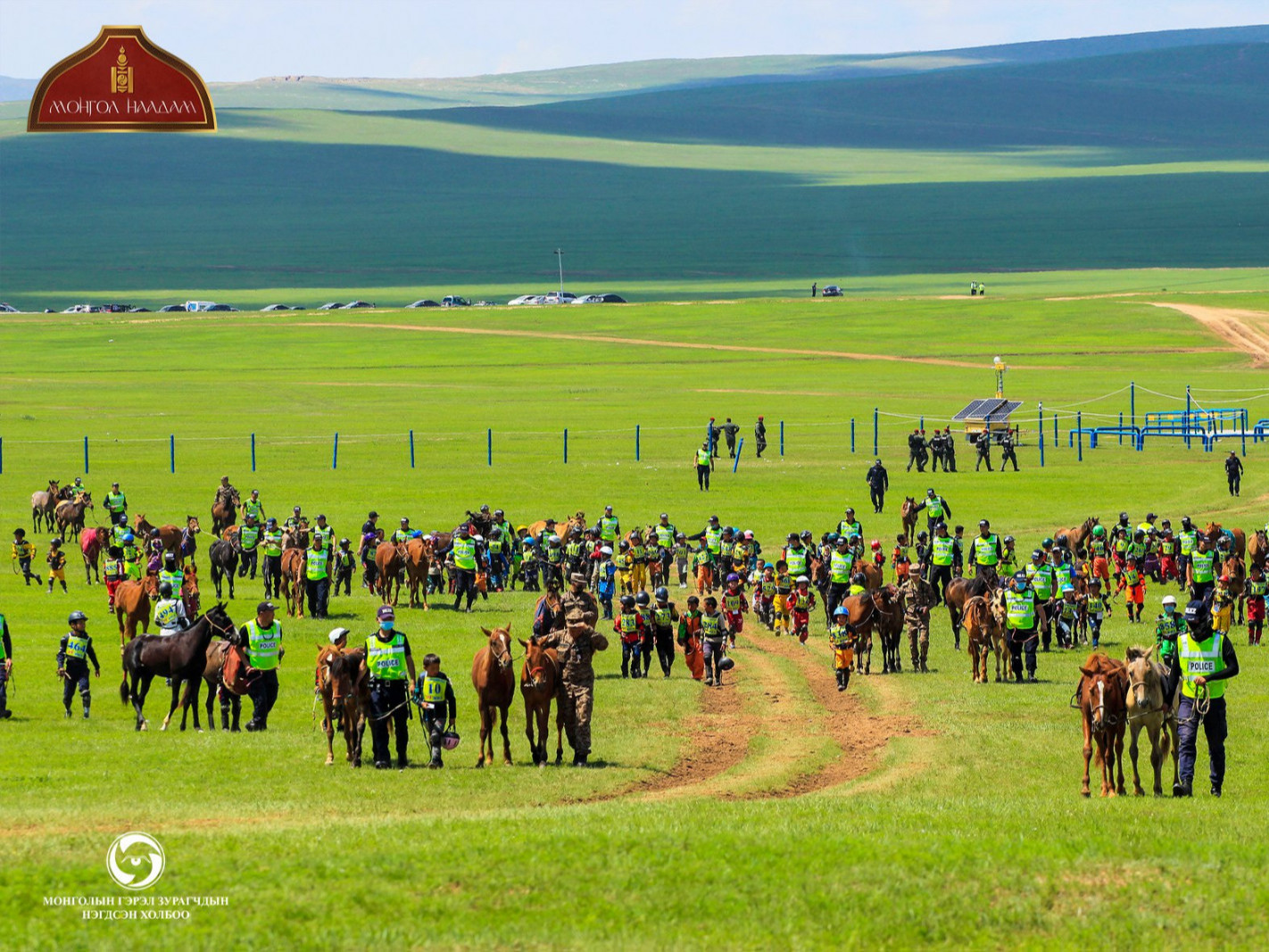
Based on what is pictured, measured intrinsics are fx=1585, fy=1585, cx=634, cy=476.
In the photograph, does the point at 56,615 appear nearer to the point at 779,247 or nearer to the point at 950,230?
the point at 779,247

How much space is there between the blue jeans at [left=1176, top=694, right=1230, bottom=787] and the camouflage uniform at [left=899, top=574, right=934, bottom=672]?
885 centimetres

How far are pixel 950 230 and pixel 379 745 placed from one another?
7051 inches

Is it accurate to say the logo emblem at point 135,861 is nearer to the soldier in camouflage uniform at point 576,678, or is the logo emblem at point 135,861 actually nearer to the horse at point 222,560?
the soldier in camouflage uniform at point 576,678

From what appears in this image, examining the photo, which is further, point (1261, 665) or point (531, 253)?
point (531, 253)

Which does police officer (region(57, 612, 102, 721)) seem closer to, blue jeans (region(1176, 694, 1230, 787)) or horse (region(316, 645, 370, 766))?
horse (region(316, 645, 370, 766))

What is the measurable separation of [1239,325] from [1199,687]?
98308 mm

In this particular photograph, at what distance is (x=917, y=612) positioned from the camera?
2697cm

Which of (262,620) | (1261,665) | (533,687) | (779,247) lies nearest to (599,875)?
(533,687)

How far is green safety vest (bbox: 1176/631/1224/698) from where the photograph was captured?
698 inches

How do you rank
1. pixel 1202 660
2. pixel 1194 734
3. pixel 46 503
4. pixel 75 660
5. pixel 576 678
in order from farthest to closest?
pixel 46 503 → pixel 75 660 → pixel 576 678 → pixel 1194 734 → pixel 1202 660

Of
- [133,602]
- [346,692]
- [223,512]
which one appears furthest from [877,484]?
[346,692]

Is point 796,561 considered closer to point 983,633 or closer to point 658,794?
point 983,633

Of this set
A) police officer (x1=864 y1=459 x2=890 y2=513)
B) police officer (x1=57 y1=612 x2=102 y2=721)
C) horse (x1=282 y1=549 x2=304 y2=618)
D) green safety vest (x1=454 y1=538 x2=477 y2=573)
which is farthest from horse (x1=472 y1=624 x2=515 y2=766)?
police officer (x1=864 y1=459 x2=890 y2=513)

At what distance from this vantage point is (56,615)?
104 ft
